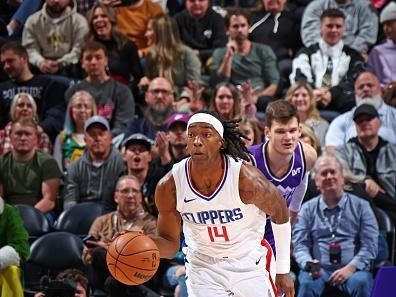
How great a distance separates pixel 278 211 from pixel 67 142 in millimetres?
4148

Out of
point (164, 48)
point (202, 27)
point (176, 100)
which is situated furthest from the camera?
point (202, 27)

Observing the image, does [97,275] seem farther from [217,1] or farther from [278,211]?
[217,1]

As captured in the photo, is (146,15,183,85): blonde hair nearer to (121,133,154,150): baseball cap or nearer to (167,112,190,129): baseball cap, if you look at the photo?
(167,112,190,129): baseball cap

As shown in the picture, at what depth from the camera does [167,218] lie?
5945 mm

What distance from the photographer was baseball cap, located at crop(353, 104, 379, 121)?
29.7ft

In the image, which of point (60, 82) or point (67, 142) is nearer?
point (67, 142)

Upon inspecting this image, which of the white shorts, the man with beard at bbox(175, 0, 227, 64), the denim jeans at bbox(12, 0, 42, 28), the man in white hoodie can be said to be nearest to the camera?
the white shorts

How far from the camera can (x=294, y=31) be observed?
36.4 feet

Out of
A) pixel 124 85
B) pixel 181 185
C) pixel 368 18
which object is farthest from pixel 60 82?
pixel 181 185

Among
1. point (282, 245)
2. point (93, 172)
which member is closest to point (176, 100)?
point (93, 172)

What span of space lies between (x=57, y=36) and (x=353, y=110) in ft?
10.8

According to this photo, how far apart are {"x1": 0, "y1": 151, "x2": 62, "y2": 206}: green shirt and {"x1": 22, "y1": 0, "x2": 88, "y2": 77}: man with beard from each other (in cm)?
181

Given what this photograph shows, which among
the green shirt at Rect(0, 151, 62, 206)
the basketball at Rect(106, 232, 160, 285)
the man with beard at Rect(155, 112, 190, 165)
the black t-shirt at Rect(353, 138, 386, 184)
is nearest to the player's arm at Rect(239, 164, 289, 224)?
the basketball at Rect(106, 232, 160, 285)

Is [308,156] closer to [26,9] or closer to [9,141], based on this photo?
[9,141]
